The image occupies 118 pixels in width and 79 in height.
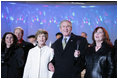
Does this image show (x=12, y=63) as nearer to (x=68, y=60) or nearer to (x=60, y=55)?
(x=60, y=55)

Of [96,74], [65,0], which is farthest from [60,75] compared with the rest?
[65,0]

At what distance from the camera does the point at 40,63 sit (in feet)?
9.59

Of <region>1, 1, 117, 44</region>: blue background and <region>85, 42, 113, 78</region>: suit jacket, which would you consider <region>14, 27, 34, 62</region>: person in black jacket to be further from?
<region>85, 42, 113, 78</region>: suit jacket

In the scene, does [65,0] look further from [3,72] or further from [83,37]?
[3,72]

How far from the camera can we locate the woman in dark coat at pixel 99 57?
2590mm

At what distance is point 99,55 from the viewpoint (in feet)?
8.60

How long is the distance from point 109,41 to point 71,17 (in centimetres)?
69

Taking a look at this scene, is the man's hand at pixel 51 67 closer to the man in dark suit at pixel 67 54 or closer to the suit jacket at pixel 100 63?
the man in dark suit at pixel 67 54

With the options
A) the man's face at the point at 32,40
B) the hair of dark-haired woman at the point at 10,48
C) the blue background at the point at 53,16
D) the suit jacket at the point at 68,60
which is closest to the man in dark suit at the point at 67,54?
the suit jacket at the point at 68,60

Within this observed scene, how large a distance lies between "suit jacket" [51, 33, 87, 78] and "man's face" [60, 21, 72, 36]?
76mm

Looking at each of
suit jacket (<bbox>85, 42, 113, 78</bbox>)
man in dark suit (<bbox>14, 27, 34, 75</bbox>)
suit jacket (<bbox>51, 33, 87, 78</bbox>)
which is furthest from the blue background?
suit jacket (<bbox>85, 42, 113, 78</bbox>)

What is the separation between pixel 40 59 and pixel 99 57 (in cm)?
89

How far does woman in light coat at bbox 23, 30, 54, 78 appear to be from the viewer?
114 inches

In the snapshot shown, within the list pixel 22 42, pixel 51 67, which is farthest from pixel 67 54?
pixel 22 42
